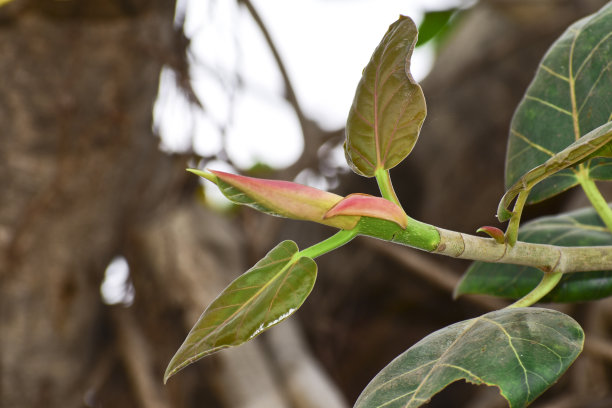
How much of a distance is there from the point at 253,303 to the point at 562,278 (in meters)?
0.25

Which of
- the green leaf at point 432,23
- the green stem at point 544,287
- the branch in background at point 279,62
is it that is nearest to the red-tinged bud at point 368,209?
the green stem at point 544,287

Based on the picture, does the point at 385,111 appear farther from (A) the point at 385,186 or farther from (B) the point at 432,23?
(B) the point at 432,23

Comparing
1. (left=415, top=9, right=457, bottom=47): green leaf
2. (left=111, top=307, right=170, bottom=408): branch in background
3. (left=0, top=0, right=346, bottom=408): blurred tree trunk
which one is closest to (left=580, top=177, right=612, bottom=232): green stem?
(left=0, top=0, right=346, bottom=408): blurred tree trunk

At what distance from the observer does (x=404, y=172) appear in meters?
1.33

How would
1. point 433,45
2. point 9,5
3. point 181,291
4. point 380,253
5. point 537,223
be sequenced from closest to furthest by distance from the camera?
point 537,223 < point 9,5 < point 181,291 < point 380,253 < point 433,45

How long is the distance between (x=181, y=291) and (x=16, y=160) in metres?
0.37

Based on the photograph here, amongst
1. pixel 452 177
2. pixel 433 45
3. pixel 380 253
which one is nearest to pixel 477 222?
pixel 452 177

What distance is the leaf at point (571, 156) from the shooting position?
0.26 m

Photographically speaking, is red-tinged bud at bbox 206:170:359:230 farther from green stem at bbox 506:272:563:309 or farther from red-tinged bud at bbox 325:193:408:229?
green stem at bbox 506:272:563:309

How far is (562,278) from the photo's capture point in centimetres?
42

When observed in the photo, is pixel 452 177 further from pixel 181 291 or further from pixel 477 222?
pixel 181 291

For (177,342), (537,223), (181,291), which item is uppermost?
(537,223)

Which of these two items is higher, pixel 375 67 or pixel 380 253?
pixel 375 67

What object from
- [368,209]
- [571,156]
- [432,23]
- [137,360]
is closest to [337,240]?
[368,209]
